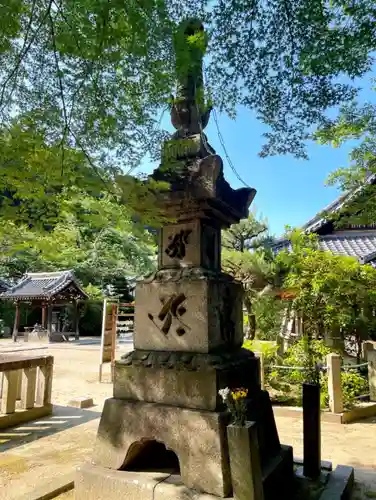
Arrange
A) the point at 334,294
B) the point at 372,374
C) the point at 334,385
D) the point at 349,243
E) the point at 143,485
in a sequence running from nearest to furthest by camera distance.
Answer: the point at 143,485, the point at 334,385, the point at 372,374, the point at 334,294, the point at 349,243

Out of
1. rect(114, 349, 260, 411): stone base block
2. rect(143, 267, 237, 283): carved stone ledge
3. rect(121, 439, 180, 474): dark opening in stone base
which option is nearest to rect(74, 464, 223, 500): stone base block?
rect(121, 439, 180, 474): dark opening in stone base

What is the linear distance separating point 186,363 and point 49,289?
22641 millimetres

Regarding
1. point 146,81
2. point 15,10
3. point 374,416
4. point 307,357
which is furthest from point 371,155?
point 15,10

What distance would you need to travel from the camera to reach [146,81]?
9.87ft

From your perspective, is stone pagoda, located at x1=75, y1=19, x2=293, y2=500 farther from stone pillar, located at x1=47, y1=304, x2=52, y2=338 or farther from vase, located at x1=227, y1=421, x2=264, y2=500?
stone pillar, located at x1=47, y1=304, x2=52, y2=338

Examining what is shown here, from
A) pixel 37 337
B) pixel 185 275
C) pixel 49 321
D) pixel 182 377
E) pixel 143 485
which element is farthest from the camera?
pixel 49 321

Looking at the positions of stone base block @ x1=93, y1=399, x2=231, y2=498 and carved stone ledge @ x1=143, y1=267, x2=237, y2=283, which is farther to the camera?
carved stone ledge @ x1=143, y1=267, x2=237, y2=283

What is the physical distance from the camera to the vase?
7.64 feet

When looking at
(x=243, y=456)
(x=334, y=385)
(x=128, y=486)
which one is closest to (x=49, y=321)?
(x=334, y=385)

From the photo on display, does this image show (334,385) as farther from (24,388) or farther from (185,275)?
(24,388)

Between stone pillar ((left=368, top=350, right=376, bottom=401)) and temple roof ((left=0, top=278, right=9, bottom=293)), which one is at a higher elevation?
temple roof ((left=0, top=278, right=9, bottom=293))

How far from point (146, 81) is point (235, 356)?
8.30 ft

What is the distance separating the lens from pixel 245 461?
234 cm

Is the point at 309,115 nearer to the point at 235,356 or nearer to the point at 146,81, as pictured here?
the point at 146,81
